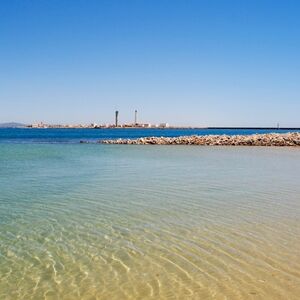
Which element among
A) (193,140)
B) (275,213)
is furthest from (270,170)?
(193,140)

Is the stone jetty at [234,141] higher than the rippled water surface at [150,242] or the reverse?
higher

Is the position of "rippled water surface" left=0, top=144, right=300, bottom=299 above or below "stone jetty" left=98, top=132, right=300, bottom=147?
below

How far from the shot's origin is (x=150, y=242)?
6469 millimetres

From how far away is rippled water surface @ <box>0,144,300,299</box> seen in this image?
4.77 metres

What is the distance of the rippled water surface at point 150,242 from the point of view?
477 centimetres

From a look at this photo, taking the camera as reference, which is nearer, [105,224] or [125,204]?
[105,224]

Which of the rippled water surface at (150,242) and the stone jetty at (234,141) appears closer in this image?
the rippled water surface at (150,242)

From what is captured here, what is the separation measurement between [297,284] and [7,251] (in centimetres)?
427

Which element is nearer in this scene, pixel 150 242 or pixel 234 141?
pixel 150 242

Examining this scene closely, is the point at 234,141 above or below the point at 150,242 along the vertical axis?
above

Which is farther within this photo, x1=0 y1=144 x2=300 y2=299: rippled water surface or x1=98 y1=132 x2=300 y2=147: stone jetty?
x1=98 y1=132 x2=300 y2=147: stone jetty

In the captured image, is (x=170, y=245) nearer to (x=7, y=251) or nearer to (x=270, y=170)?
(x=7, y=251)

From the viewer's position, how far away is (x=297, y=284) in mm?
4816

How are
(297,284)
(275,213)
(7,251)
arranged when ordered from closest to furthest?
(297,284)
(7,251)
(275,213)
